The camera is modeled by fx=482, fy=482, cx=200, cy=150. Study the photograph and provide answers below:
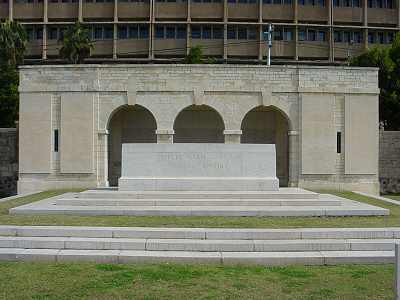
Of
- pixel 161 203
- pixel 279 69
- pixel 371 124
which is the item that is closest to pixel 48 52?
pixel 279 69

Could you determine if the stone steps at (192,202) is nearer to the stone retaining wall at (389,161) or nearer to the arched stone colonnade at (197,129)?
the arched stone colonnade at (197,129)

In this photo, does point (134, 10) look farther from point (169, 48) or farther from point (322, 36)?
point (322, 36)

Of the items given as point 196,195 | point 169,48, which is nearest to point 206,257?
point 196,195

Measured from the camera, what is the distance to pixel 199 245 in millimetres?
9219

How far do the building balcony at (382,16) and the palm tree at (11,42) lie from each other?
35911 mm

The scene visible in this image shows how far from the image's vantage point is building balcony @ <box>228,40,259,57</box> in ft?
168

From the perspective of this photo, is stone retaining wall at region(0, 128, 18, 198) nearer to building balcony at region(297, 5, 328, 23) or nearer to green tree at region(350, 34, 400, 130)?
green tree at region(350, 34, 400, 130)

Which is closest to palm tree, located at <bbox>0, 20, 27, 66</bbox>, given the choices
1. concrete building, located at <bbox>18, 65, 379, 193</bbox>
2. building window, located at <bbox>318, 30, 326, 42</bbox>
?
concrete building, located at <bbox>18, 65, 379, 193</bbox>

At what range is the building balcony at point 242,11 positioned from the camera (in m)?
50.7

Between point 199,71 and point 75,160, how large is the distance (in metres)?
7.32

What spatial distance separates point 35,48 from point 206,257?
4861 cm

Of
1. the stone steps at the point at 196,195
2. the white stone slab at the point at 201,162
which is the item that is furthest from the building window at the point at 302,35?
the stone steps at the point at 196,195

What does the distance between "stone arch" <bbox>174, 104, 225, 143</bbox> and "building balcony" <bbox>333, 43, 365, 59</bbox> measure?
103ft

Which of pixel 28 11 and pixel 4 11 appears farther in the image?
pixel 28 11
